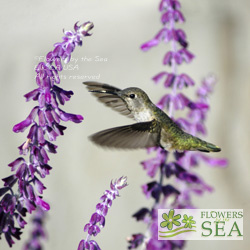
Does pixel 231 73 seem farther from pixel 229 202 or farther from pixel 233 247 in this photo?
pixel 233 247

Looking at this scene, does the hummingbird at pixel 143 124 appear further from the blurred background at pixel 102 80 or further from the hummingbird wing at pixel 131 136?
the blurred background at pixel 102 80

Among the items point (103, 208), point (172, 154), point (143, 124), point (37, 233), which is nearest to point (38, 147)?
point (103, 208)

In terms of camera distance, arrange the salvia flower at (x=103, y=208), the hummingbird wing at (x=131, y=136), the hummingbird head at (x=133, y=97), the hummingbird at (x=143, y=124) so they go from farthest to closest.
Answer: the hummingbird head at (x=133, y=97), the hummingbird at (x=143, y=124), the hummingbird wing at (x=131, y=136), the salvia flower at (x=103, y=208)

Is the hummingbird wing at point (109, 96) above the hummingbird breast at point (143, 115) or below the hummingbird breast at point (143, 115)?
above

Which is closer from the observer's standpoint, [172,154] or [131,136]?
[131,136]

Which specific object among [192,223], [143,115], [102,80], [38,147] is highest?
[102,80]

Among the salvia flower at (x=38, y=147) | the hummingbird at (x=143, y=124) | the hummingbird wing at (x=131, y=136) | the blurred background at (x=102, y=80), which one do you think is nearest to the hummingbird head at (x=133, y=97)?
the hummingbird at (x=143, y=124)

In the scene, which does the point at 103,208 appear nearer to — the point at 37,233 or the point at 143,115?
the point at 37,233
